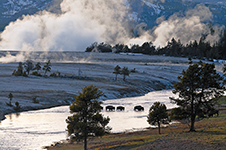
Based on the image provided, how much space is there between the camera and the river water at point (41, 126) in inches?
1951

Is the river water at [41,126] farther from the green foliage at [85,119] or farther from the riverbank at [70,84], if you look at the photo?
the green foliage at [85,119]

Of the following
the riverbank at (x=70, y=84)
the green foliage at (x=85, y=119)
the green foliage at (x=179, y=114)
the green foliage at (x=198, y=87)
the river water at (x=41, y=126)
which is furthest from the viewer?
the riverbank at (x=70, y=84)

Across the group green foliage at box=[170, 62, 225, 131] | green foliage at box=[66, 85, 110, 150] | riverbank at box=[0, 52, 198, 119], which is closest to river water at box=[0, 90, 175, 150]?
riverbank at box=[0, 52, 198, 119]

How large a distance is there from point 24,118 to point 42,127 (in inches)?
375

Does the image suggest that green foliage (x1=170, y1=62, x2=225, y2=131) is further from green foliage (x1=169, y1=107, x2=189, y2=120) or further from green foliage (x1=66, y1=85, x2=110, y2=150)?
green foliage (x1=66, y1=85, x2=110, y2=150)

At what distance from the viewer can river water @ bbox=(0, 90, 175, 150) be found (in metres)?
49.6

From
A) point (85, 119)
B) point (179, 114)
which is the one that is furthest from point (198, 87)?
point (85, 119)

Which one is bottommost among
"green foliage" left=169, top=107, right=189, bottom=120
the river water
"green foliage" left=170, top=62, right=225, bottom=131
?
the river water

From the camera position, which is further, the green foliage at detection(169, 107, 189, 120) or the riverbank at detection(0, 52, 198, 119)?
the riverbank at detection(0, 52, 198, 119)

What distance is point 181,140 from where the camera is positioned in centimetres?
3912

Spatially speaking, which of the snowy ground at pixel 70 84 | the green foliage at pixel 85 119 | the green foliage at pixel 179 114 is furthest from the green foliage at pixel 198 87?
the snowy ground at pixel 70 84

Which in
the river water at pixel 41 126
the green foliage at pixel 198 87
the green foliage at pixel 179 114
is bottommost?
the river water at pixel 41 126

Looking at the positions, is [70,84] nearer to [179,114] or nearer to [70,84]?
[70,84]

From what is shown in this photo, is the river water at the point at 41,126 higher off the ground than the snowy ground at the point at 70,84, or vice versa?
the snowy ground at the point at 70,84
